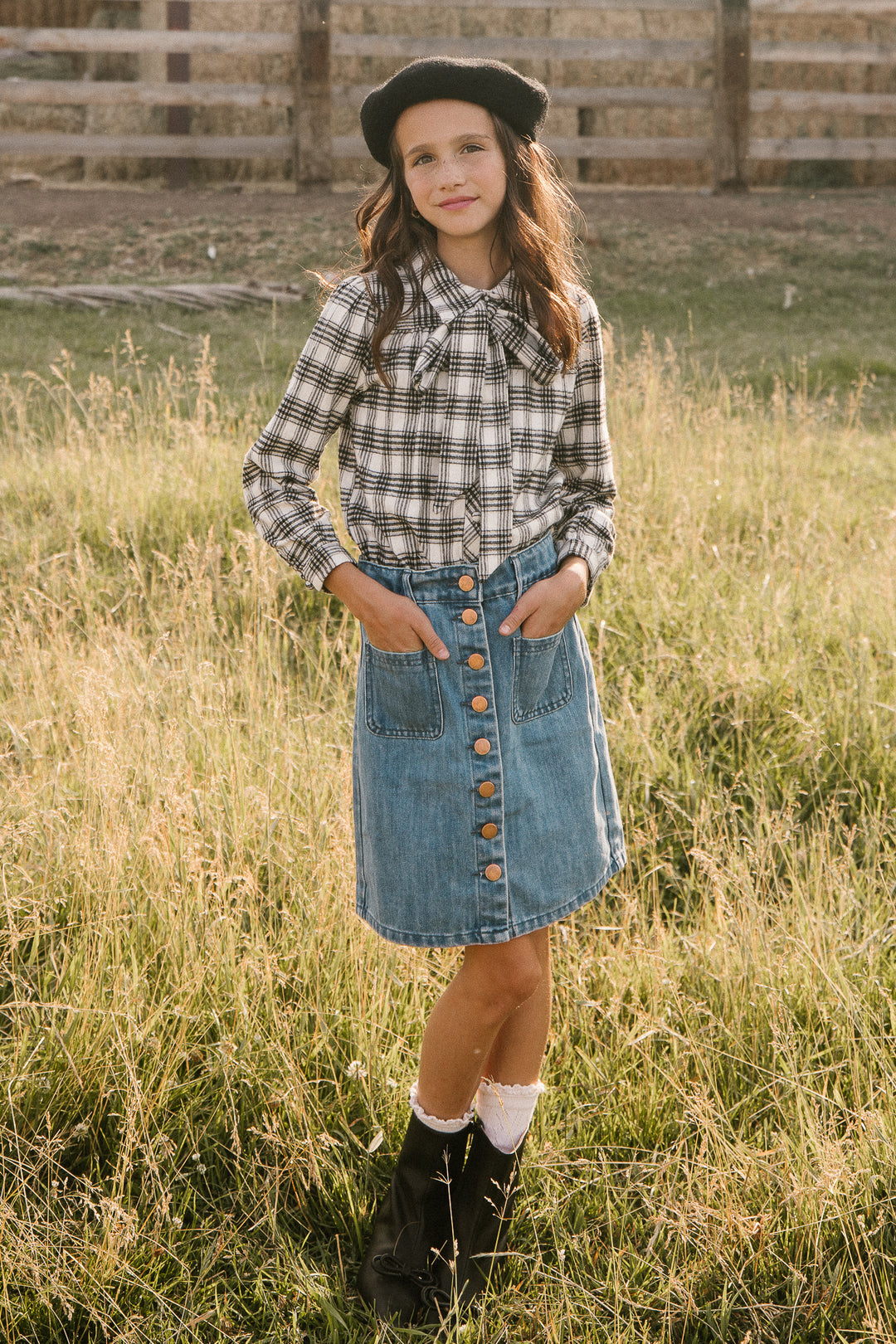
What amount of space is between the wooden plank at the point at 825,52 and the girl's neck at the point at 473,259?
11.4 meters

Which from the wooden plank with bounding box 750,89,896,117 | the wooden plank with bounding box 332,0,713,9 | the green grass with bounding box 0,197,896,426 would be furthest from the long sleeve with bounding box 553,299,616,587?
the wooden plank with bounding box 750,89,896,117

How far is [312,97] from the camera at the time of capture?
443 inches

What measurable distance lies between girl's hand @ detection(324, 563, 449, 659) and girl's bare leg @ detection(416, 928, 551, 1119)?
19.2 inches

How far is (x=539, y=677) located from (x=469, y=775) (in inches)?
8.2

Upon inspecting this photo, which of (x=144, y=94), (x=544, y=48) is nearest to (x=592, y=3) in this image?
(x=544, y=48)

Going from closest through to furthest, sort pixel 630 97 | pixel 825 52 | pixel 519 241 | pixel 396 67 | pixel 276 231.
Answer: pixel 519 241 → pixel 276 231 → pixel 630 97 → pixel 825 52 → pixel 396 67

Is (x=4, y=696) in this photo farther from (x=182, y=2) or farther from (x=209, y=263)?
(x=182, y=2)

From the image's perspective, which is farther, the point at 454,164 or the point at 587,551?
the point at 587,551

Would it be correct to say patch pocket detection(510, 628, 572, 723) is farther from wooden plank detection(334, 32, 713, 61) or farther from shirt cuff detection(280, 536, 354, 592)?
wooden plank detection(334, 32, 713, 61)

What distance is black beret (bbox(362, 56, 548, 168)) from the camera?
183 cm

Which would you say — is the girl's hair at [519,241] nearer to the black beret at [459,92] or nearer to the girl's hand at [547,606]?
the black beret at [459,92]

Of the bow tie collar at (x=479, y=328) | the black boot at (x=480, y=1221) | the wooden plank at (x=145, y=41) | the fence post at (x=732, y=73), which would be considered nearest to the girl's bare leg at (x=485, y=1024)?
the black boot at (x=480, y=1221)

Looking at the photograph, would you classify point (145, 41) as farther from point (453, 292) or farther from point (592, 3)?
point (453, 292)

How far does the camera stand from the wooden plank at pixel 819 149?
39.1 ft
